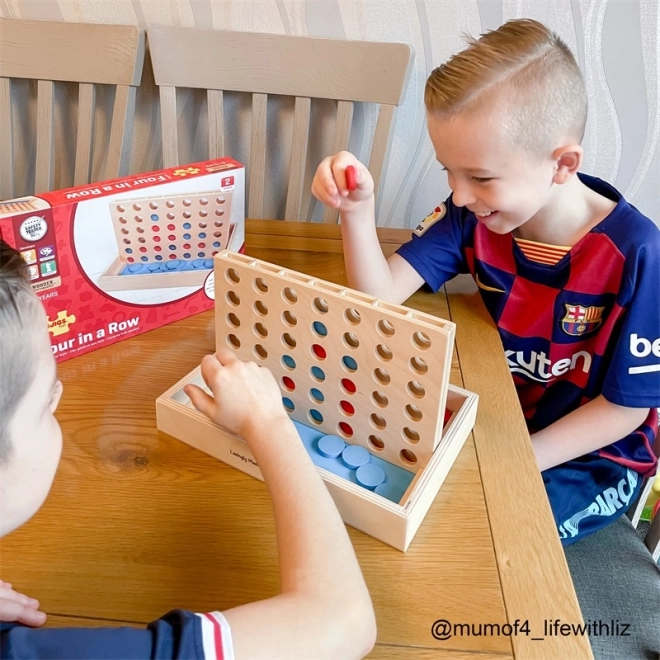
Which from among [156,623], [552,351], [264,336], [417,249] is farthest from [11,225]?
[552,351]

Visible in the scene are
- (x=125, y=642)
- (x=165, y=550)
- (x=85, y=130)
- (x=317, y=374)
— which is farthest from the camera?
(x=85, y=130)

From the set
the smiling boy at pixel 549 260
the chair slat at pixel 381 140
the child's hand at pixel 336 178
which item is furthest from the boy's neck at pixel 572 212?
the chair slat at pixel 381 140

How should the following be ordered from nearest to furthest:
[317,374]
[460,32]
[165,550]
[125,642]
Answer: [125,642]
[165,550]
[317,374]
[460,32]

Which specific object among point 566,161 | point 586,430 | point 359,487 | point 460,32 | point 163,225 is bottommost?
point 586,430

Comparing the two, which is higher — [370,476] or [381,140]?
[381,140]

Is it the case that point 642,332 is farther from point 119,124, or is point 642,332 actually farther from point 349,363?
point 119,124

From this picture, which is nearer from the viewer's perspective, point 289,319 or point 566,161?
point 289,319

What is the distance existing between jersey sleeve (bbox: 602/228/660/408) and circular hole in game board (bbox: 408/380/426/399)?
0.35 meters

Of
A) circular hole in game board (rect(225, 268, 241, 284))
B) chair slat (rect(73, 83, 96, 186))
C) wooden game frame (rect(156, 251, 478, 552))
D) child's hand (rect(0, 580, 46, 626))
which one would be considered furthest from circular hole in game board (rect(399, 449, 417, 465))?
chair slat (rect(73, 83, 96, 186))

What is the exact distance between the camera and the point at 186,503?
58 cm

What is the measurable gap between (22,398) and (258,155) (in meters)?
0.88

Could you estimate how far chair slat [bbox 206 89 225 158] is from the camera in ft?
3.84

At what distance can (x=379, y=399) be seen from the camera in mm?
610

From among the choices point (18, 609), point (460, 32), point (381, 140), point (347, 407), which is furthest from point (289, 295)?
point (460, 32)
